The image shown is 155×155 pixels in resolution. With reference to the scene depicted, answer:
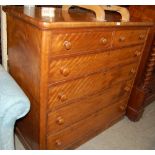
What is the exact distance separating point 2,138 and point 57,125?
1.15 ft

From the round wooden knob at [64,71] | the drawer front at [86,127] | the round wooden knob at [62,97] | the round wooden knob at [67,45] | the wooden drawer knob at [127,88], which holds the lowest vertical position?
the drawer front at [86,127]

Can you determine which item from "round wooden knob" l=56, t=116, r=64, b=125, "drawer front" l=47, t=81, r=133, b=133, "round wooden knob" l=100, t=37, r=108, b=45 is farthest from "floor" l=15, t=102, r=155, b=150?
"round wooden knob" l=100, t=37, r=108, b=45

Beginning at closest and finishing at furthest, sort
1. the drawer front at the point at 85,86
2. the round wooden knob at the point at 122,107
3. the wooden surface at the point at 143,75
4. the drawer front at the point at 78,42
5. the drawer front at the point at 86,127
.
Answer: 1. the drawer front at the point at 78,42
2. the drawer front at the point at 85,86
3. the drawer front at the point at 86,127
4. the wooden surface at the point at 143,75
5. the round wooden knob at the point at 122,107

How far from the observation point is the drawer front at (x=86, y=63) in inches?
40.3

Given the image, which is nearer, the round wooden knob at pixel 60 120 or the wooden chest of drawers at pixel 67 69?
the wooden chest of drawers at pixel 67 69

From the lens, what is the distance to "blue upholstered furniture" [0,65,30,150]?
37.4 inches

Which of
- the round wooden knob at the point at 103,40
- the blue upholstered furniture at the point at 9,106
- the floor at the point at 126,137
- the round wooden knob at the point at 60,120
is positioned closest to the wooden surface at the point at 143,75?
the floor at the point at 126,137

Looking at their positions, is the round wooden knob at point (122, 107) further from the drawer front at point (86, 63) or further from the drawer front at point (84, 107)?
the drawer front at point (86, 63)

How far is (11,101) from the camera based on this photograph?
95 cm

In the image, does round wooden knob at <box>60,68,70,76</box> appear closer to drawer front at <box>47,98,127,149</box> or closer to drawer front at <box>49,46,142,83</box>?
drawer front at <box>49,46,142,83</box>

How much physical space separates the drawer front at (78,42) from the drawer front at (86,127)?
1.99 feet

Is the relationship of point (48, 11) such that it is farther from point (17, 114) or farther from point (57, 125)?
point (57, 125)

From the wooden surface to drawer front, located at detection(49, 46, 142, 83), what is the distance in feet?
0.91

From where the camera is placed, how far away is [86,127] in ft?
4.97
